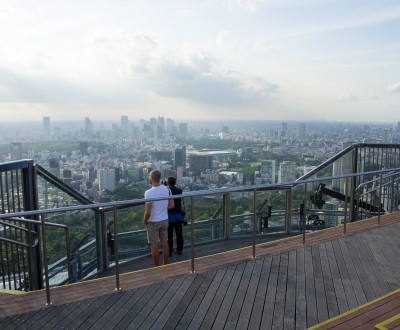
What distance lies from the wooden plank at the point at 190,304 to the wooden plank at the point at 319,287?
1173 mm

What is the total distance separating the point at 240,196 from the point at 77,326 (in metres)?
4.46

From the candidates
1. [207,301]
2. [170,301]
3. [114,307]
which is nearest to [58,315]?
[114,307]

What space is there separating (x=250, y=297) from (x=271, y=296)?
0.76 feet

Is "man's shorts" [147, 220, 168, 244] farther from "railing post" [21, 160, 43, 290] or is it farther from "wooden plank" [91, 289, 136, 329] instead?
"railing post" [21, 160, 43, 290]

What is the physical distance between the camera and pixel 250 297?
3.92 metres

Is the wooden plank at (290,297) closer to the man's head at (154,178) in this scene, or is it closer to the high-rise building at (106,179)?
the man's head at (154,178)

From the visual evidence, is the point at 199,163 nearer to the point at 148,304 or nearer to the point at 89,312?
the point at 148,304

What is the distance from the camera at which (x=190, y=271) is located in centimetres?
462

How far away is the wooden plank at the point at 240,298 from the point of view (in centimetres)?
342

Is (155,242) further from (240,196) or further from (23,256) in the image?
(240,196)

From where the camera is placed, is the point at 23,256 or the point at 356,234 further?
the point at 356,234

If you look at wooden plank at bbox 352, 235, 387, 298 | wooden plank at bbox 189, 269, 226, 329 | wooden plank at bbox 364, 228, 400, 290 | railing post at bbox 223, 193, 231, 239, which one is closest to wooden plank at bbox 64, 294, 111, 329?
wooden plank at bbox 189, 269, 226, 329

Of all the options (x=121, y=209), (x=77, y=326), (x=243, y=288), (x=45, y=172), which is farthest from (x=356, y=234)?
(x=45, y=172)

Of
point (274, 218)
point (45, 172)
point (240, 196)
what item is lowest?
point (274, 218)
